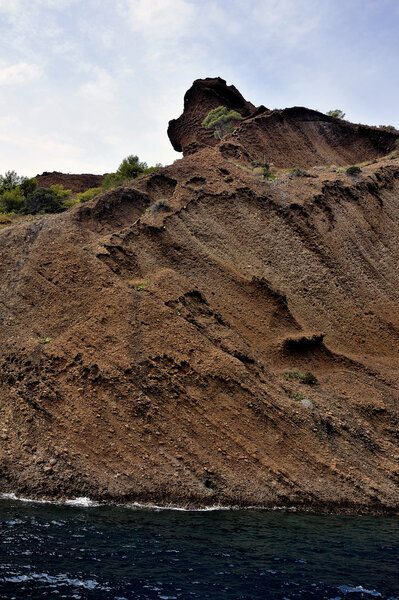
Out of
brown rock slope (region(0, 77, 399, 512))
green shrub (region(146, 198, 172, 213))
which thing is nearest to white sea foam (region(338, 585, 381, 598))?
brown rock slope (region(0, 77, 399, 512))

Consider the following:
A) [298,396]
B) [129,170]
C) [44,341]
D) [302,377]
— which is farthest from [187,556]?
[129,170]

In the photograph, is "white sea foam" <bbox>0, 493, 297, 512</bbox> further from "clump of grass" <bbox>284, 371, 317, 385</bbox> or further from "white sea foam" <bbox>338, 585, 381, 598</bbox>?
"clump of grass" <bbox>284, 371, 317, 385</bbox>

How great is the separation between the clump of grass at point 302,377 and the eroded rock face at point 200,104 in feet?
103

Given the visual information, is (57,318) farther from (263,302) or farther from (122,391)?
(263,302)

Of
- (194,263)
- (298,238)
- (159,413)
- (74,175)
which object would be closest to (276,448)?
(159,413)

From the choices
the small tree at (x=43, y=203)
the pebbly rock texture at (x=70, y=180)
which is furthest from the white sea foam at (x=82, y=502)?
the pebbly rock texture at (x=70, y=180)

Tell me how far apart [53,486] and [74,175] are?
5110cm

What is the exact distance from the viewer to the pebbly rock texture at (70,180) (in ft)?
187

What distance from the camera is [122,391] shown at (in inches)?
684

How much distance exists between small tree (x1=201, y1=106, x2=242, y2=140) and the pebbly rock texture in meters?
18.7

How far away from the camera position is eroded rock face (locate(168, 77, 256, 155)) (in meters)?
46.4

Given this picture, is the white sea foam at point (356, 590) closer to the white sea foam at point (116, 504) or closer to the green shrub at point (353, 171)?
the white sea foam at point (116, 504)

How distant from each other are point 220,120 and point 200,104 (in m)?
5.57

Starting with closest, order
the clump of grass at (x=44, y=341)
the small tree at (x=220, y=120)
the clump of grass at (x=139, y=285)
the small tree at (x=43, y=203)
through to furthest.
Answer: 1. the clump of grass at (x=44, y=341)
2. the clump of grass at (x=139, y=285)
3. the small tree at (x=43, y=203)
4. the small tree at (x=220, y=120)
